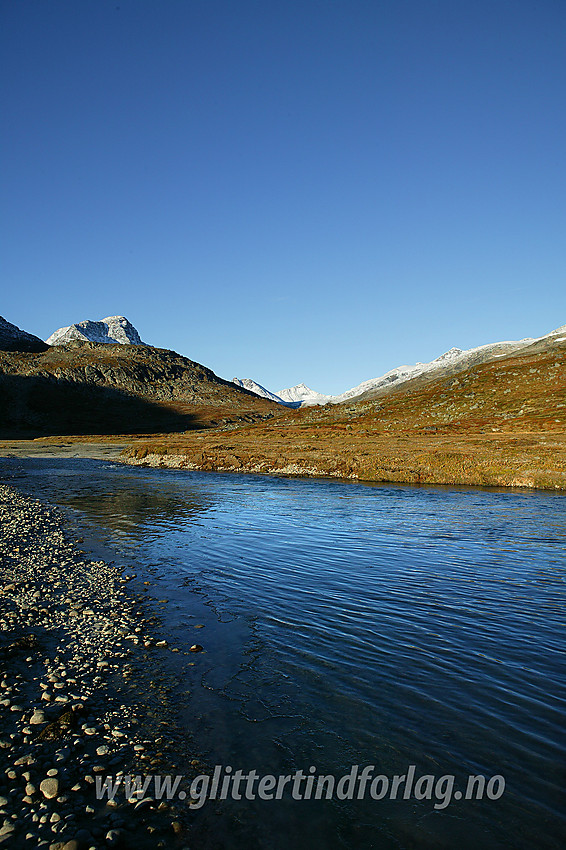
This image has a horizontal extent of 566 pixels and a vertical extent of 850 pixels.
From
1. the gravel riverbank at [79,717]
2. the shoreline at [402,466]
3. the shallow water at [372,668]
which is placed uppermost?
the shoreline at [402,466]

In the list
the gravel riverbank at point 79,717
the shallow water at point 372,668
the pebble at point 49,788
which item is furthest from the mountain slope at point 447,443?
the pebble at point 49,788

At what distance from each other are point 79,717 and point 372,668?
6532mm

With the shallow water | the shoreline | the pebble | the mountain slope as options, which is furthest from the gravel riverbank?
the mountain slope

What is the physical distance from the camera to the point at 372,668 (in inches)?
445

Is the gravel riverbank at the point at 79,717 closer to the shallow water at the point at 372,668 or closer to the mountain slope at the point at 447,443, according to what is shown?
the shallow water at the point at 372,668

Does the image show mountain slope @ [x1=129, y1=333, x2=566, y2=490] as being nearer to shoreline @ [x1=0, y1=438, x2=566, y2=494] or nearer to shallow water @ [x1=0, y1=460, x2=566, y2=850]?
A: shoreline @ [x1=0, y1=438, x2=566, y2=494]

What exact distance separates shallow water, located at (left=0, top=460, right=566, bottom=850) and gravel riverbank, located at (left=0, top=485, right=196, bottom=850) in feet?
2.66

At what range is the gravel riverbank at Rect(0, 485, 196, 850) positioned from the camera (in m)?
6.64

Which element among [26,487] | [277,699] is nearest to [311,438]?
[26,487]

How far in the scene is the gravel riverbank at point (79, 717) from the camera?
6641 mm

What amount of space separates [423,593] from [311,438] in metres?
76.8

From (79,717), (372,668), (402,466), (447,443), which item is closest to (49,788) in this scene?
(79,717)

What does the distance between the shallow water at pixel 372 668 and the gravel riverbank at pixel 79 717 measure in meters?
0.81

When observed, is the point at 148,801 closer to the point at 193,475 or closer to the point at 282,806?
the point at 282,806
